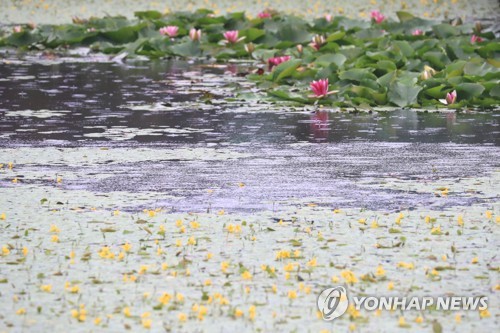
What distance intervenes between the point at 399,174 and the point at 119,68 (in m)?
6.30

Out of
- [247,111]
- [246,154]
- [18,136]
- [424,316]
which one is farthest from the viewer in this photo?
[247,111]

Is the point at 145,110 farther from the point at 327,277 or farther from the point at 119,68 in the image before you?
the point at 327,277

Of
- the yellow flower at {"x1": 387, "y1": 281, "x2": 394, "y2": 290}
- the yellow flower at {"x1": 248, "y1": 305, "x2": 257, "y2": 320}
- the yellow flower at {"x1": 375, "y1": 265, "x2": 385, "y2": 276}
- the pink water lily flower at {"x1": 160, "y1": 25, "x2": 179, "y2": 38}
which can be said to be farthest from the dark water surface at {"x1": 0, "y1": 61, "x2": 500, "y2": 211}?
the pink water lily flower at {"x1": 160, "y1": 25, "x2": 179, "y2": 38}

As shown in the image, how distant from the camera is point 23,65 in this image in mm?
12961

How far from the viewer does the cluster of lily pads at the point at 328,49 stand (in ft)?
32.6

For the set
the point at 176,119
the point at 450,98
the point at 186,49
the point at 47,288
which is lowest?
the point at 186,49

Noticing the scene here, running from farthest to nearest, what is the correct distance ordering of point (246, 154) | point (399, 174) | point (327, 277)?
point (246, 154)
point (399, 174)
point (327, 277)

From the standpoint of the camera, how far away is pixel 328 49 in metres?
12.7

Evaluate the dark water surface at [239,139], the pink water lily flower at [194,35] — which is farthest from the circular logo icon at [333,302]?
the pink water lily flower at [194,35]

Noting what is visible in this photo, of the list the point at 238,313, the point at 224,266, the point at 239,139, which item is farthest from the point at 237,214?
the point at 239,139

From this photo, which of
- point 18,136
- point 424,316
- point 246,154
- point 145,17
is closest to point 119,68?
point 145,17

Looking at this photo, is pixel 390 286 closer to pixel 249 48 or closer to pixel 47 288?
pixel 47 288

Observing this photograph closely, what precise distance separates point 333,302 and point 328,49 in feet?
27.4

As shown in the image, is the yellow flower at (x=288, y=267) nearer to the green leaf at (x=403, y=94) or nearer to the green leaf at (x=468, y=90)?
the green leaf at (x=403, y=94)
